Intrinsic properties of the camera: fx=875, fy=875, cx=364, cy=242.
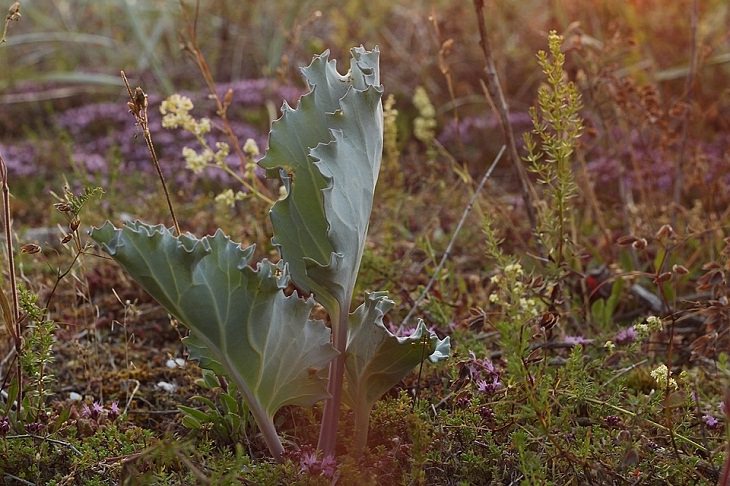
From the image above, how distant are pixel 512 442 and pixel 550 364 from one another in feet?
1.88

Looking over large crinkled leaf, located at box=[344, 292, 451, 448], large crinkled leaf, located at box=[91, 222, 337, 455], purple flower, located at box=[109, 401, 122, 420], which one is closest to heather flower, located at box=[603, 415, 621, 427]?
large crinkled leaf, located at box=[344, 292, 451, 448]

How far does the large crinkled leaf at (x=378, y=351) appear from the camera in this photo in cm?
183

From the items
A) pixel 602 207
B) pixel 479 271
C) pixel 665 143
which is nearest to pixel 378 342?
pixel 479 271

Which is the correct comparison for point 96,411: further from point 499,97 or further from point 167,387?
point 499,97

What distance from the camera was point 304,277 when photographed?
6.18 ft

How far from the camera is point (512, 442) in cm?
205

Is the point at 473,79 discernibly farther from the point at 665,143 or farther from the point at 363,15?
the point at 665,143

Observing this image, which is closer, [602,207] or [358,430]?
[358,430]

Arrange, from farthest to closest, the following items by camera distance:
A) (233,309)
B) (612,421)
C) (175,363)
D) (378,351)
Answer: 1. (175,363)
2. (612,421)
3. (378,351)
4. (233,309)

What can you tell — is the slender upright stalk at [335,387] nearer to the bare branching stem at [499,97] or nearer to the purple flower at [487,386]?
the purple flower at [487,386]

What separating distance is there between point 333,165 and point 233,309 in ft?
1.14

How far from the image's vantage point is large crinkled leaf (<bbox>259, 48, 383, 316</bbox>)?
1.78 meters

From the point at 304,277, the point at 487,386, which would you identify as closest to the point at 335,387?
the point at 304,277

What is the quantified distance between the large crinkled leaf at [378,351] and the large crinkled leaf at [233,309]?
0.27ft
